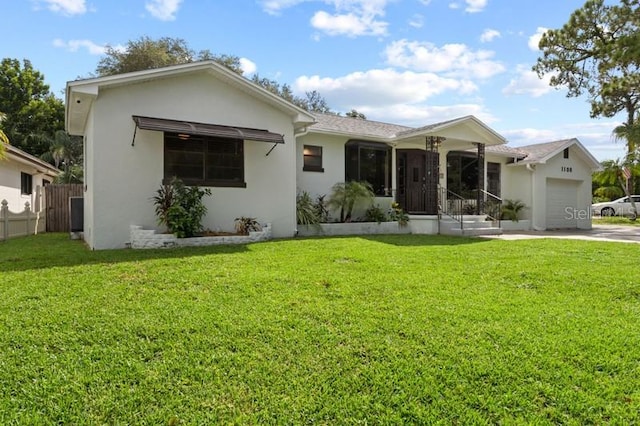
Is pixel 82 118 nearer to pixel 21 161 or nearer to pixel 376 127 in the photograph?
pixel 21 161

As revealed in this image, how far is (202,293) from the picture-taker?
512 centimetres

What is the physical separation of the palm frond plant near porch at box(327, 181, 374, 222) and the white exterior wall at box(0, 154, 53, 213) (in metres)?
12.0

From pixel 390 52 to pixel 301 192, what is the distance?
676 centimetres

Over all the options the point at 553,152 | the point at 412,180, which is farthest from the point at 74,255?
the point at 553,152

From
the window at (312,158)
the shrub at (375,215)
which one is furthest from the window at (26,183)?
the shrub at (375,215)

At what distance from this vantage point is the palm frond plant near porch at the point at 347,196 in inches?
522

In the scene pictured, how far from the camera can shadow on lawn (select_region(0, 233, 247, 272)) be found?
22.6 ft

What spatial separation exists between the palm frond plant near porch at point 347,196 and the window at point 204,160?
388 centimetres

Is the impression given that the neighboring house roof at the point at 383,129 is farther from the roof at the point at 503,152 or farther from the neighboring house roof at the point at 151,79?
the roof at the point at 503,152

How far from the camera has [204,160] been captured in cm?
1030

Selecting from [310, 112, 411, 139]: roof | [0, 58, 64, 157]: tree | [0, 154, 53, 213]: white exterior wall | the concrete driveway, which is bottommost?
the concrete driveway

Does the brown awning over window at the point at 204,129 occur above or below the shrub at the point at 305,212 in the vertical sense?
above

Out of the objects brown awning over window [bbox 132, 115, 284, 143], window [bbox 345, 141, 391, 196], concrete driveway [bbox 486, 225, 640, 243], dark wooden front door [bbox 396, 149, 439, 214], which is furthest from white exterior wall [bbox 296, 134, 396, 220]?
concrete driveway [bbox 486, 225, 640, 243]

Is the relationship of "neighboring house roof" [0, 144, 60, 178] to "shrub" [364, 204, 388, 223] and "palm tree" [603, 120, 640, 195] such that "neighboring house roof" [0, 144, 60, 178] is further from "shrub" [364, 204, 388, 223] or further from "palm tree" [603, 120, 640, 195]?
"palm tree" [603, 120, 640, 195]
